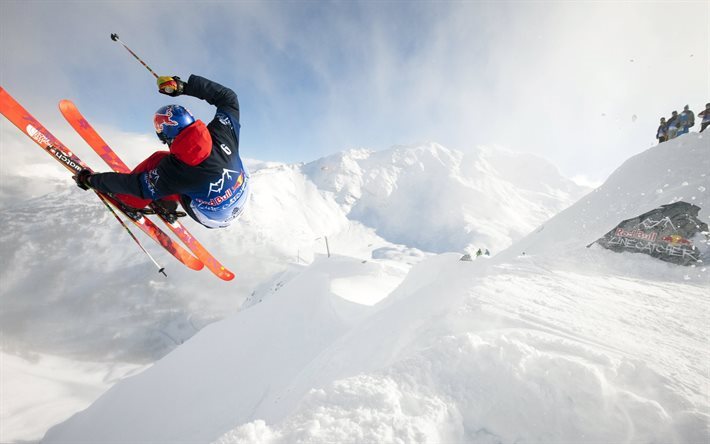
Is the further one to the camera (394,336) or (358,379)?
(394,336)

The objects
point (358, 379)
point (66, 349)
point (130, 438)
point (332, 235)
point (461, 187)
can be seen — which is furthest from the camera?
point (461, 187)

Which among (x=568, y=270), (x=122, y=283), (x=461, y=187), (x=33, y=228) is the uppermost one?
(x=461, y=187)

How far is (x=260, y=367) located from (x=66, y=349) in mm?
85301

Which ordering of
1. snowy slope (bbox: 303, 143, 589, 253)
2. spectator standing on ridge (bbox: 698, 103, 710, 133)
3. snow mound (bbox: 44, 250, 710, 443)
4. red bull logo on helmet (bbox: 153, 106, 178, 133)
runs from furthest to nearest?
snowy slope (bbox: 303, 143, 589, 253)
spectator standing on ridge (bbox: 698, 103, 710, 133)
red bull logo on helmet (bbox: 153, 106, 178, 133)
snow mound (bbox: 44, 250, 710, 443)

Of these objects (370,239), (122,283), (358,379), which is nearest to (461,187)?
(370,239)

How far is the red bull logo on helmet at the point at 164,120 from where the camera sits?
386cm

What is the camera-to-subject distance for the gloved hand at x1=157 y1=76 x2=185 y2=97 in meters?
4.19

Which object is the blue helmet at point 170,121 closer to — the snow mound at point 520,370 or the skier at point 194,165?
the skier at point 194,165

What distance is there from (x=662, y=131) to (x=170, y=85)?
22101 mm

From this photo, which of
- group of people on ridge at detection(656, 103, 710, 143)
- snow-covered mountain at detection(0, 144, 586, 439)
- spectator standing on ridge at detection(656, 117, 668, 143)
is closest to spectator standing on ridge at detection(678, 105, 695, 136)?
group of people on ridge at detection(656, 103, 710, 143)

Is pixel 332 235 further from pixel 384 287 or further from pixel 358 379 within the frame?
pixel 358 379

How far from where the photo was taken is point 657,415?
1884mm

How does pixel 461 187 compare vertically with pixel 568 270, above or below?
above

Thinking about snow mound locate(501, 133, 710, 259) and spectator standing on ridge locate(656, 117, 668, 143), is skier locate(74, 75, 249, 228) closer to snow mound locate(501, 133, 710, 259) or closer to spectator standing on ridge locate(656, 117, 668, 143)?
snow mound locate(501, 133, 710, 259)
